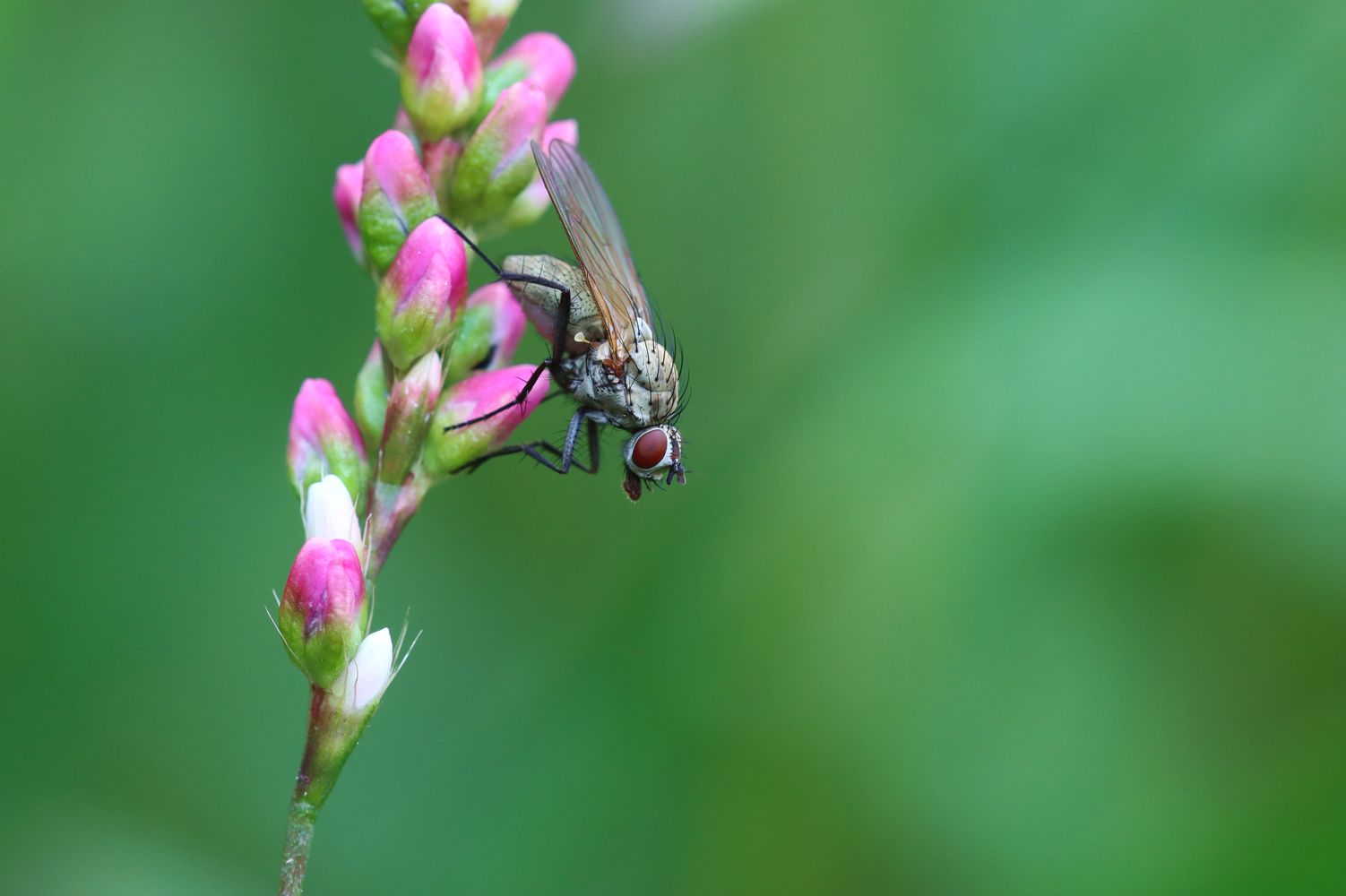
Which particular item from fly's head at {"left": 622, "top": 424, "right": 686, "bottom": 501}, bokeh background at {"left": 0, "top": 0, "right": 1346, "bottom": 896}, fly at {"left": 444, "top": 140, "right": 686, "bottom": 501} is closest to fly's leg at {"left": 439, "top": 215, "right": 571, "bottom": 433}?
fly at {"left": 444, "top": 140, "right": 686, "bottom": 501}

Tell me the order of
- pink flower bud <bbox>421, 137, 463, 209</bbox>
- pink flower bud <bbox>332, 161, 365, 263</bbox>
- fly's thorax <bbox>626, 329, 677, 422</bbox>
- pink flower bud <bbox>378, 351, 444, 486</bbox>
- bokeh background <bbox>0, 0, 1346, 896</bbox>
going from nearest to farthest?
1. pink flower bud <bbox>378, 351, 444, 486</bbox>
2. pink flower bud <bbox>421, 137, 463, 209</bbox>
3. pink flower bud <bbox>332, 161, 365, 263</bbox>
4. fly's thorax <bbox>626, 329, 677, 422</bbox>
5. bokeh background <bbox>0, 0, 1346, 896</bbox>

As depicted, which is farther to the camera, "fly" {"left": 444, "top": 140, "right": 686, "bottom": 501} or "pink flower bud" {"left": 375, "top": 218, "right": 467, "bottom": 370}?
"fly" {"left": 444, "top": 140, "right": 686, "bottom": 501}

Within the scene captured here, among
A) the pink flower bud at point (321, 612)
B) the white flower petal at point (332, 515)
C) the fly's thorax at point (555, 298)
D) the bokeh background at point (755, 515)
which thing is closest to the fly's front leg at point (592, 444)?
the fly's thorax at point (555, 298)

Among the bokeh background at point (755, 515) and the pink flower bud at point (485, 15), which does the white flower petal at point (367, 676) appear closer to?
the pink flower bud at point (485, 15)

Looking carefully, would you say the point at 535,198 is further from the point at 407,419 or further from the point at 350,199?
the point at 407,419

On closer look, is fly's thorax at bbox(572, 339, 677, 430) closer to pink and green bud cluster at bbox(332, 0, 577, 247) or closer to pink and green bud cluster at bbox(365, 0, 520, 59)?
pink and green bud cluster at bbox(332, 0, 577, 247)

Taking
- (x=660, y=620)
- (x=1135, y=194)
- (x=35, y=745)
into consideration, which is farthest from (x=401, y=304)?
(x=1135, y=194)
